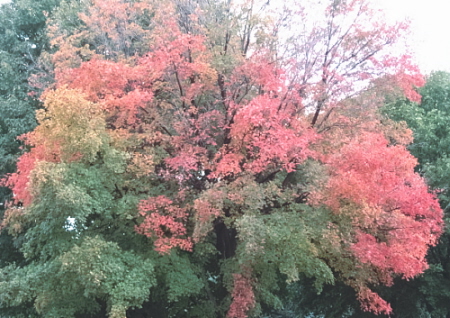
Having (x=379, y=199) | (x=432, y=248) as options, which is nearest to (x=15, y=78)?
(x=379, y=199)

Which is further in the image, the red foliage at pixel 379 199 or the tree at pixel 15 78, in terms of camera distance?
the tree at pixel 15 78

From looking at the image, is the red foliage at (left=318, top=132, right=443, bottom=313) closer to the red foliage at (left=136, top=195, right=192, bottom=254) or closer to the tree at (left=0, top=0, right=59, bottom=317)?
the red foliage at (left=136, top=195, right=192, bottom=254)

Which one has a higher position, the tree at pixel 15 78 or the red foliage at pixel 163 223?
the tree at pixel 15 78

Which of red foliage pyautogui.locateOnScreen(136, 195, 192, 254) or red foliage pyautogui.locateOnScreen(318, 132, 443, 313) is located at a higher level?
red foliage pyautogui.locateOnScreen(318, 132, 443, 313)

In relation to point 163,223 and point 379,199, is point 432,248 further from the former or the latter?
point 163,223

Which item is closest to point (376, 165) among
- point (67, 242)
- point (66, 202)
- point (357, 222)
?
point (357, 222)

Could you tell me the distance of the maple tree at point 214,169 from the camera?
8.78 meters

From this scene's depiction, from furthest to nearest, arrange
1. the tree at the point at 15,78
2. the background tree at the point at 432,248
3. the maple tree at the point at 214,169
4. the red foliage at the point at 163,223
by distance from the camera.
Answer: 1. the tree at the point at 15,78
2. the background tree at the point at 432,248
3. the red foliage at the point at 163,223
4. the maple tree at the point at 214,169

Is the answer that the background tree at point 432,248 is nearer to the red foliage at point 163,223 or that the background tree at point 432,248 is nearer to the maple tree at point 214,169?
the maple tree at point 214,169

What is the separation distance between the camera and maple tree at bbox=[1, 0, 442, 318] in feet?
28.8

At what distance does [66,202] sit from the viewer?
7754 mm

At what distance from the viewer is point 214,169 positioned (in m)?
10.6

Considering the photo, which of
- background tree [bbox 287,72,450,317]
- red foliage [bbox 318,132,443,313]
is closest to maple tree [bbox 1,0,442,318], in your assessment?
red foliage [bbox 318,132,443,313]

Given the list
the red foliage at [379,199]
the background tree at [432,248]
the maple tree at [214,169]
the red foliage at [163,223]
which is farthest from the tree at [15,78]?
the background tree at [432,248]
